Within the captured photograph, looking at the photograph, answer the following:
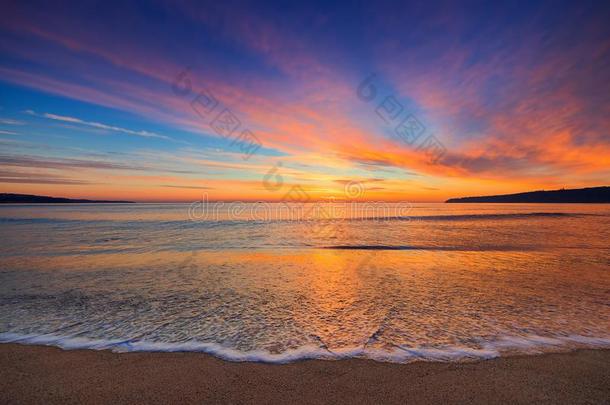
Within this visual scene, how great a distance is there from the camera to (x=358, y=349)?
4574mm

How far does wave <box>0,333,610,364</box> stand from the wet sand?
6.6 inches

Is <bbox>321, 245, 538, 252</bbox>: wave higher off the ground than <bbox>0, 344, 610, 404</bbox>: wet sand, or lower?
higher

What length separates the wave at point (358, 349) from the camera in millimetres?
4316

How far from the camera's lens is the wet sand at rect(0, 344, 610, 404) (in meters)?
3.40

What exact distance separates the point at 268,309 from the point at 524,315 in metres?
5.15

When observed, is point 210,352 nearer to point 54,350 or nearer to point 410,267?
point 54,350

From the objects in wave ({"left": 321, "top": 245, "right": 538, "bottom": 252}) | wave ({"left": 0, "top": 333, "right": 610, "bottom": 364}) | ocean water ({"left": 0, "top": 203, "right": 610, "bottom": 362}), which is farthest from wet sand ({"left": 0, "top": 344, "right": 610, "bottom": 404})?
wave ({"left": 321, "top": 245, "right": 538, "bottom": 252})

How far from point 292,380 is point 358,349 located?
1.27 m

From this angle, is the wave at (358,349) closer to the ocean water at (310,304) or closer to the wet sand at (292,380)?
the ocean water at (310,304)

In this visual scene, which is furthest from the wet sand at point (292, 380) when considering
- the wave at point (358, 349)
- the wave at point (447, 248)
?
the wave at point (447, 248)

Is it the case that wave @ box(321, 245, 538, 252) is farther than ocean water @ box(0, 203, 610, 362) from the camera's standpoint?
Yes

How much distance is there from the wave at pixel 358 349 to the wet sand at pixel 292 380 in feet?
0.55

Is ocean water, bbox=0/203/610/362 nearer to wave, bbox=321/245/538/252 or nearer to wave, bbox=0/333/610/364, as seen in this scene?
wave, bbox=0/333/610/364

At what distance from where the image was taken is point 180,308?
6.56 m
